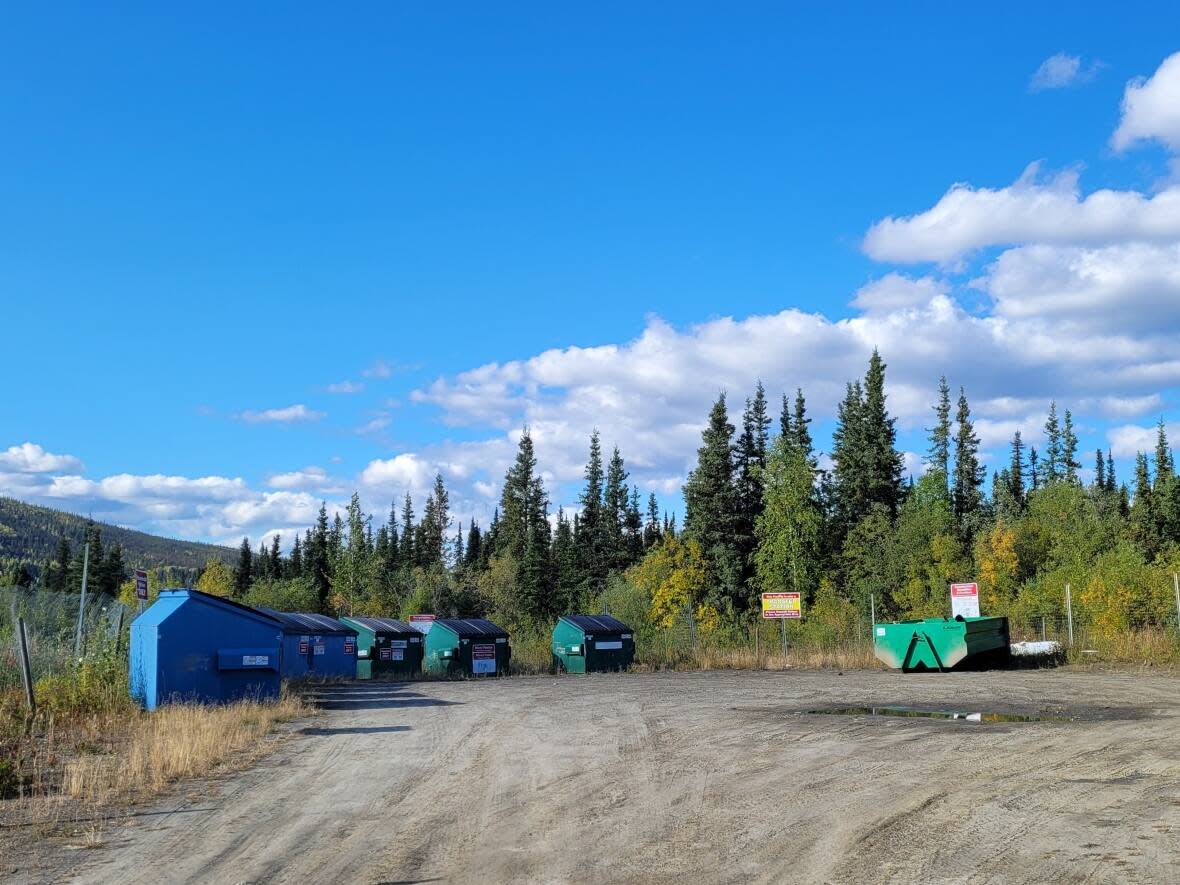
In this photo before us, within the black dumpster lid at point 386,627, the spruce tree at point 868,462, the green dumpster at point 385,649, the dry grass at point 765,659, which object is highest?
the spruce tree at point 868,462

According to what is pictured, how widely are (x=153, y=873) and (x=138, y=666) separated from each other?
10813mm

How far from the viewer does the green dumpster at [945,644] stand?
89.4 feet

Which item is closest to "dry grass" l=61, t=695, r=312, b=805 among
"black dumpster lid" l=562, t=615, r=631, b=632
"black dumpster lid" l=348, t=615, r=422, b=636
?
"black dumpster lid" l=348, t=615, r=422, b=636

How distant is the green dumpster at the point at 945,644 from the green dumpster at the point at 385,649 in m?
13.5

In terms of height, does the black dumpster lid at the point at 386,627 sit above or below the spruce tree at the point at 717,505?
below

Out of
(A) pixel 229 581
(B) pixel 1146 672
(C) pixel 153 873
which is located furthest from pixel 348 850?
(A) pixel 229 581

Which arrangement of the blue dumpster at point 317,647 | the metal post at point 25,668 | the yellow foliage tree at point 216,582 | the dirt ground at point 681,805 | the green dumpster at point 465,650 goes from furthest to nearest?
the yellow foliage tree at point 216,582
the green dumpster at point 465,650
the blue dumpster at point 317,647
the metal post at point 25,668
the dirt ground at point 681,805

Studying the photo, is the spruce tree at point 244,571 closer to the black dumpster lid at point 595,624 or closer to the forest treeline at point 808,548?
the forest treeline at point 808,548

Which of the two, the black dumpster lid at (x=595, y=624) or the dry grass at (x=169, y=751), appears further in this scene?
the black dumpster lid at (x=595, y=624)

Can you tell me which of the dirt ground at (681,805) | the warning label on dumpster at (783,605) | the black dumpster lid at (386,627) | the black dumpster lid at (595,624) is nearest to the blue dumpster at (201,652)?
the dirt ground at (681,805)

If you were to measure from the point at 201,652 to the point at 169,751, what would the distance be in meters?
5.97

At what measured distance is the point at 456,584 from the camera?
7438 centimetres

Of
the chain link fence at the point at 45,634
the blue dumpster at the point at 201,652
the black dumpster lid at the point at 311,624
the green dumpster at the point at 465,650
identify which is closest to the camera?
the blue dumpster at the point at 201,652

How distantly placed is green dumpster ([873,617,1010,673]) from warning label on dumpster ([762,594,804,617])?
628 cm
